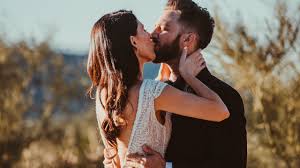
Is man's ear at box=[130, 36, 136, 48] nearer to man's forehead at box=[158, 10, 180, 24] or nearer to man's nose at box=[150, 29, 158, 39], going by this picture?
man's nose at box=[150, 29, 158, 39]

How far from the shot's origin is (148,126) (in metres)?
4.50

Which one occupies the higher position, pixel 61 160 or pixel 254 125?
pixel 254 125

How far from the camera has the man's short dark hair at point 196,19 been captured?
514cm

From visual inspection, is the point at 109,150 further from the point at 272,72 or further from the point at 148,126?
the point at 272,72

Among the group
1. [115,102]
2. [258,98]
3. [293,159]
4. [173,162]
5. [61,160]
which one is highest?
[115,102]

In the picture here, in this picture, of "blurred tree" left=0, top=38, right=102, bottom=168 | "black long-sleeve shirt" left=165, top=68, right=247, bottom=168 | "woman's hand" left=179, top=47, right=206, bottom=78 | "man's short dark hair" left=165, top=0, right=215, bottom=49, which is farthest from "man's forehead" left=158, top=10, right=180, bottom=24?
"blurred tree" left=0, top=38, right=102, bottom=168

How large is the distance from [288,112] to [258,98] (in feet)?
1.71

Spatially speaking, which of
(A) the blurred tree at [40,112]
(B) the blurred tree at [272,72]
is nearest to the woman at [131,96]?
(B) the blurred tree at [272,72]

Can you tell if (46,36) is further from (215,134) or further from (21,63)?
(215,134)

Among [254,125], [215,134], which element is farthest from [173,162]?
[254,125]

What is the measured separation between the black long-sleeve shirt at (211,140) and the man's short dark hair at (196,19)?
484mm

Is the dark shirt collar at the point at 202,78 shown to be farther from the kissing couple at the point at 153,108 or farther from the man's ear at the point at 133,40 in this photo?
the man's ear at the point at 133,40

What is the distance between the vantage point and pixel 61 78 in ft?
66.7

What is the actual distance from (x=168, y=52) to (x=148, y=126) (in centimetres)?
72
